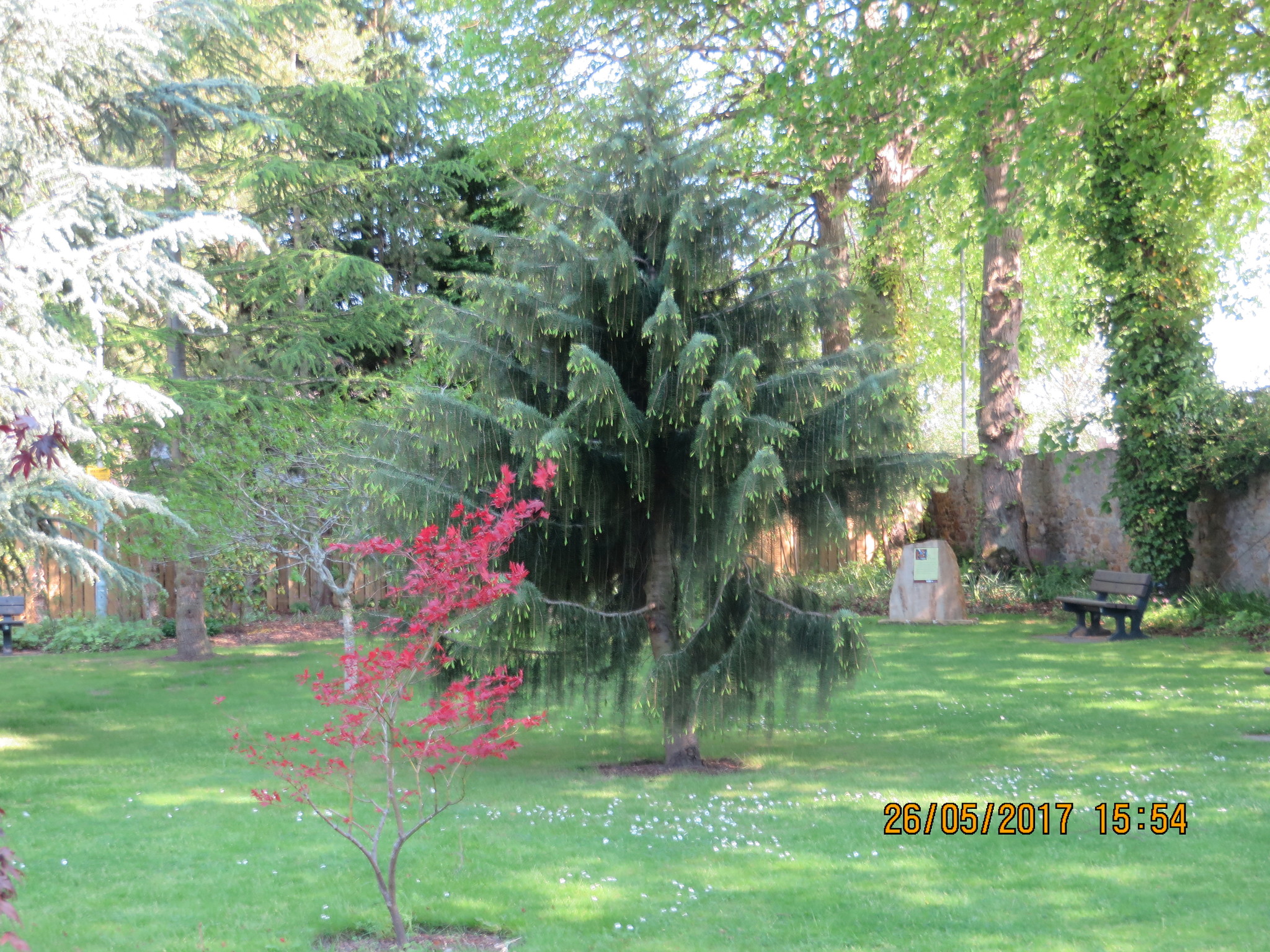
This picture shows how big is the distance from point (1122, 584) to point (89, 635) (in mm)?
14877

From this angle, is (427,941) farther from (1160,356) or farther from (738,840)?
(1160,356)

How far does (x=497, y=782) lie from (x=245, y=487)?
5481 millimetres

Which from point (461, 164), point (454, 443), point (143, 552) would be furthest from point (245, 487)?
point (461, 164)

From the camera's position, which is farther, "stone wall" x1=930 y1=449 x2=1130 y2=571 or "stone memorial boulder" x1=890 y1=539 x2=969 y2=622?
"stone wall" x1=930 y1=449 x2=1130 y2=571

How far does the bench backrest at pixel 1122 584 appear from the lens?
13234mm

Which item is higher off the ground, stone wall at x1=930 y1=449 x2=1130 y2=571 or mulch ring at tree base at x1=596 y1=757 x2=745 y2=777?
stone wall at x1=930 y1=449 x2=1130 y2=571

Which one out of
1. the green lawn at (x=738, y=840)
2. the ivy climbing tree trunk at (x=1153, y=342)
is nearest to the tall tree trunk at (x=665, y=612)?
the green lawn at (x=738, y=840)

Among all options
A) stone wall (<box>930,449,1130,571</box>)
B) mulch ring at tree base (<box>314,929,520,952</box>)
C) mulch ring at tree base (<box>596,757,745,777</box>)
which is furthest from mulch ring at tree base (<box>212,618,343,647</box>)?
mulch ring at tree base (<box>314,929,520,952</box>)

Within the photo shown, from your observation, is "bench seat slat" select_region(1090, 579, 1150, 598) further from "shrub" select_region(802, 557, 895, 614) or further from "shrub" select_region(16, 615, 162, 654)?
"shrub" select_region(16, 615, 162, 654)

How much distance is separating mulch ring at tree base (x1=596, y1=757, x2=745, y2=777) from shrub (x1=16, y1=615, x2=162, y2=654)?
11.5 m

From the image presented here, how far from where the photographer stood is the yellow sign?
15852 millimetres

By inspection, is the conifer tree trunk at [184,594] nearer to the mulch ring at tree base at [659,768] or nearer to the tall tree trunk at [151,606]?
the tall tree trunk at [151,606]

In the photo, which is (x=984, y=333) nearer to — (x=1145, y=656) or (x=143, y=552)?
(x=1145, y=656)

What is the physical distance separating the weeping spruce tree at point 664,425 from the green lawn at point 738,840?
95cm
